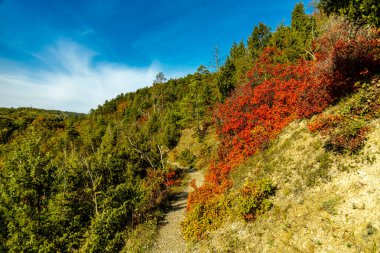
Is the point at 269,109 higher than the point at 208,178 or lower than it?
higher

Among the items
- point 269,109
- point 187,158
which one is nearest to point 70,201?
point 269,109

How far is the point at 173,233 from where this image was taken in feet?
60.4

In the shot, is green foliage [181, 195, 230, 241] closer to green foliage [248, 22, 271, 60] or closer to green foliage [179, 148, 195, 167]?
green foliage [179, 148, 195, 167]

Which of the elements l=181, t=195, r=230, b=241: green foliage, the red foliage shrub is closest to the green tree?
l=181, t=195, r=230, b=241: green foliage

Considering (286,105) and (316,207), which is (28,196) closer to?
(316,207)

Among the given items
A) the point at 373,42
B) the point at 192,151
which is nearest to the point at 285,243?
the point at 373,42

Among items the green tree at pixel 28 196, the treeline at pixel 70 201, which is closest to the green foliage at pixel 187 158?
the treeline at pixel 70 201

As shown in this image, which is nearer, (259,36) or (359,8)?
(359,8)

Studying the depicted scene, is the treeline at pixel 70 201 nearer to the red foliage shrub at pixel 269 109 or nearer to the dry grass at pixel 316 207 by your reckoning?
the dry grass at pixel 316 207

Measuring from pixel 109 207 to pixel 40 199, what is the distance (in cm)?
540

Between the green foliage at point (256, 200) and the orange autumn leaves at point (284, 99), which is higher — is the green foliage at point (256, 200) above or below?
below

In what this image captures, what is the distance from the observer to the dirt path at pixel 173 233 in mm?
16266

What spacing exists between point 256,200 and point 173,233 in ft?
28.5

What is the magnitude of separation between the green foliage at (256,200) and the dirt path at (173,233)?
18.4 feet
